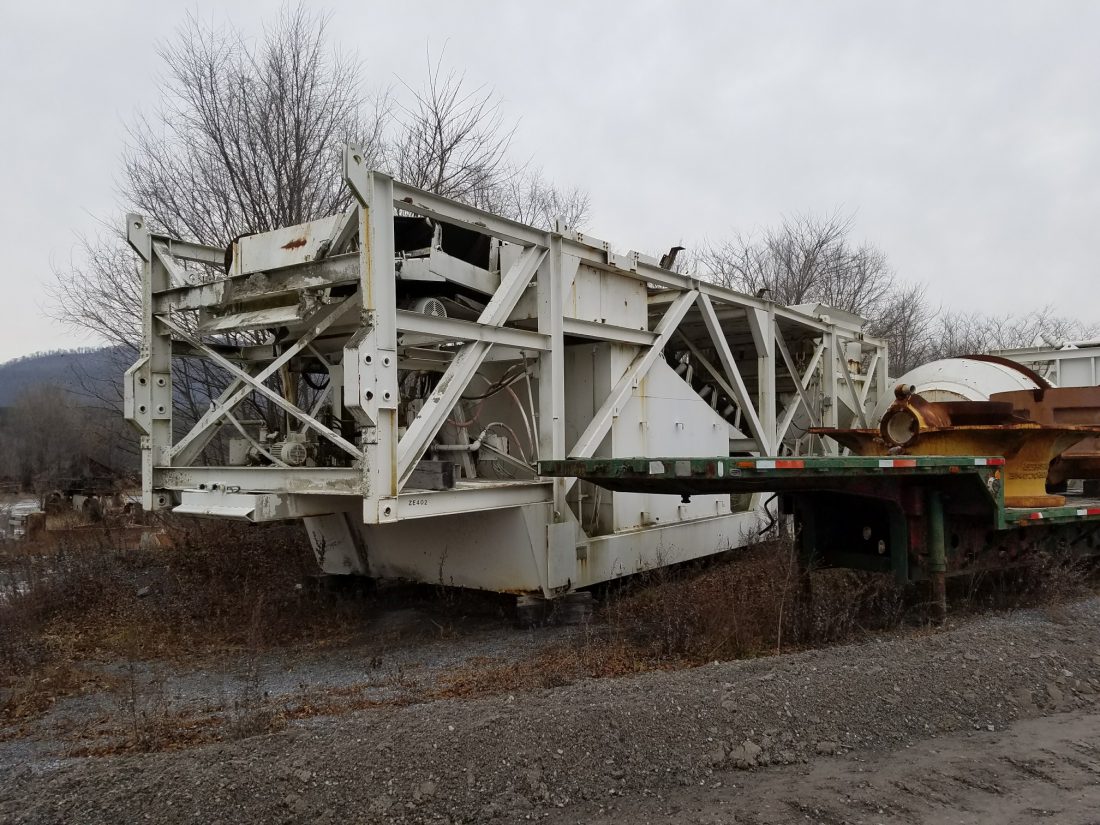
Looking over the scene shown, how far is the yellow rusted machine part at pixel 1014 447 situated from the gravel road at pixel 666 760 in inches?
96.1

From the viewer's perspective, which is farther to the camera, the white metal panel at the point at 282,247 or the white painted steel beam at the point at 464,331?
the white metal panel at the point at 282,247

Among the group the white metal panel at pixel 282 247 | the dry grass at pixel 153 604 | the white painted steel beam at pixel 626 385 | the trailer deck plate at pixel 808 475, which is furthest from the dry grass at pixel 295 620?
the white metal panel at pixel 282 247

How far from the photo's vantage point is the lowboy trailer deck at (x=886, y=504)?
5676 mm

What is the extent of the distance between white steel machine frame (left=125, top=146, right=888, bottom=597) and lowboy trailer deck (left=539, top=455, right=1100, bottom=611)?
3.00ft

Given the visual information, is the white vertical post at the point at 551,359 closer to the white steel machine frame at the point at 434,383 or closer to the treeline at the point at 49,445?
the white steel machine frame at the point at 434,383

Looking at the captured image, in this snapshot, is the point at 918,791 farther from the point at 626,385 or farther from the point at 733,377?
the point at 733,377

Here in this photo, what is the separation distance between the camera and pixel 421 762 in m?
3.60

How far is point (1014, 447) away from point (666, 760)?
491cm

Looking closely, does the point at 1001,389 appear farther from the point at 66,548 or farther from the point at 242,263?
the point at 66,548

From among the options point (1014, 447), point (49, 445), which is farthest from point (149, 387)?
point (49, 445)

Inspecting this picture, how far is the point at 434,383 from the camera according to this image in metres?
8.01

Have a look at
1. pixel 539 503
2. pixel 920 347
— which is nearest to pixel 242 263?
pixel 539 503

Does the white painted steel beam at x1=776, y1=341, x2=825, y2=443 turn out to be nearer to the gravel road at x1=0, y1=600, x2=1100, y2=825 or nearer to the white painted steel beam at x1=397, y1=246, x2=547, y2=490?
the white painted steel beam at x1=397, y1=246, x2=547, y2=490

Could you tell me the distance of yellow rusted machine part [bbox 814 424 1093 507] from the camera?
6953mm
